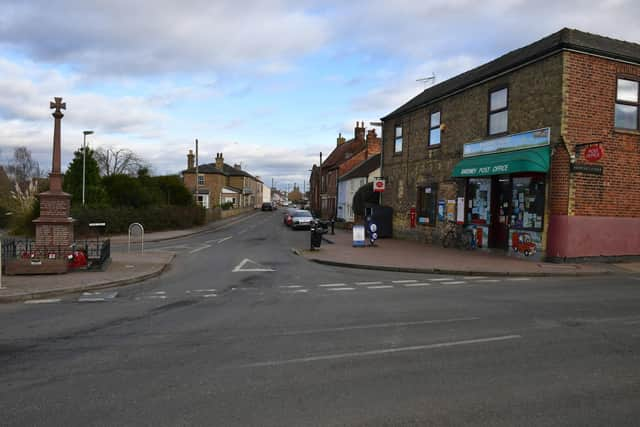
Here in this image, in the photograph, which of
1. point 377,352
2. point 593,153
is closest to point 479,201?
point 593,153

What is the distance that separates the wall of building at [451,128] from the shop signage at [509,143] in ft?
0.71

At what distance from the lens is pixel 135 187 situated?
35938mm

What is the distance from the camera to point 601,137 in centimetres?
1516

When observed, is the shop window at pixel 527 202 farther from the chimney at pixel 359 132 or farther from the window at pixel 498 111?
the chimney at pixel 359 132

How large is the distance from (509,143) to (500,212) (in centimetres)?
260

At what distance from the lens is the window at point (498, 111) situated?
17.5 meters

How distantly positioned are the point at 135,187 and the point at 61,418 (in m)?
34.1

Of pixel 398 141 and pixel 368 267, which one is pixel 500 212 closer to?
pixel 368 267

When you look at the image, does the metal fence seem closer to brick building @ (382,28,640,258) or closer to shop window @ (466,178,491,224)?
brick building @ (382,28,640,258)

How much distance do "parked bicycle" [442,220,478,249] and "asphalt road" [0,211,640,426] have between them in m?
8.57

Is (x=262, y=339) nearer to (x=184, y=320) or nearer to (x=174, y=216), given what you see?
(x=184, y=320)

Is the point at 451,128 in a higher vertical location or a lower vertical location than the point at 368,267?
higher

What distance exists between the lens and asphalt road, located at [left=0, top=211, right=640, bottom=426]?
13.7 ft

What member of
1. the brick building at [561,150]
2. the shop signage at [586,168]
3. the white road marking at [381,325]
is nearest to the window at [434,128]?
the brick building at [561,150]
